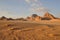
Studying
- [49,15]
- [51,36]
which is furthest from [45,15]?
[51,36]

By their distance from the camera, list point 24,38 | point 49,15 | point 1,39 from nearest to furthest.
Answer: point 1,39, point 24,38, point 49,15

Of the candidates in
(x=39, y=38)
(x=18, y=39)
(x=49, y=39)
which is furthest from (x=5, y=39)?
(x=49, y=39)

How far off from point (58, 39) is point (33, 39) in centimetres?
217

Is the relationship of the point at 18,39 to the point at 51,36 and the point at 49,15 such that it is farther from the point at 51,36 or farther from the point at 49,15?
the point at 49,15

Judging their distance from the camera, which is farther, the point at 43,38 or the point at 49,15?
the point at 49,15

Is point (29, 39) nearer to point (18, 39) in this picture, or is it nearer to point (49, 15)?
point (18, 39)

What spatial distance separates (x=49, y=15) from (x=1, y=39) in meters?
64.7

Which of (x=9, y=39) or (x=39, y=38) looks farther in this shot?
(x=39, y=38)

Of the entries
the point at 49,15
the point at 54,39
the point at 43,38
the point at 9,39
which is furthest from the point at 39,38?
the point at 49,15

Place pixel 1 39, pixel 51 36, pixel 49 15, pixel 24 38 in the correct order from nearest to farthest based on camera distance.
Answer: pixel 1 39 → pixel 24 38 → pixel 51 36 → pixel 49 15

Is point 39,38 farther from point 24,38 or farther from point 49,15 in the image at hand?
point 49,15

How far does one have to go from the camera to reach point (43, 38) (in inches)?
458

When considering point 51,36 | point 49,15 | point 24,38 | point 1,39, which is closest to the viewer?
point 1,39

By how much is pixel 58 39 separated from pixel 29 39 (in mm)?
2500
